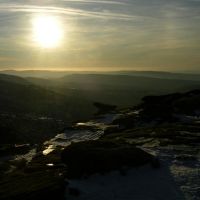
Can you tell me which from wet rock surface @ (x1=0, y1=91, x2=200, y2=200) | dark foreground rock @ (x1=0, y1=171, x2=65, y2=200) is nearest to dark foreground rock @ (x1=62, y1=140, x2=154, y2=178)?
wet rock surface @ (x1=0, y1=91, x2=200, y2=200)

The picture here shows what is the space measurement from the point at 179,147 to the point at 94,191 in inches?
422

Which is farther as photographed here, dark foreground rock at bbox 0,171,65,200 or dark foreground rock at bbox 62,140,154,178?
dark foreground rock at bbox 62,140,154,178

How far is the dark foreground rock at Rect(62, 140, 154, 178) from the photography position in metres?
23.7

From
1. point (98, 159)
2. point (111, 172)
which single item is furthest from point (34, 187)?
point (111, 172)

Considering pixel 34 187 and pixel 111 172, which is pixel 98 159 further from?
pixel 34 187

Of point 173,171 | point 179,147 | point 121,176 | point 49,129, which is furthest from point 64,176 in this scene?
point 49,129

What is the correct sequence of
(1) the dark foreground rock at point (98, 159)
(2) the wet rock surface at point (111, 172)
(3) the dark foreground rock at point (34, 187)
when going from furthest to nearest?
(1) the dark foreground rock at point (98, 159) → (2) the wet rock surface at point (111, 172) → (3) the dark foreground rock at point (34, 187)

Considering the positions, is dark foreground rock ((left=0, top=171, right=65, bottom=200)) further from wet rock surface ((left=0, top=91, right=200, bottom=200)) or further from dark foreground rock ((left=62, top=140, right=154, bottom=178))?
dark foreground rock ((left=62, top=140, right=154, bottom=178))

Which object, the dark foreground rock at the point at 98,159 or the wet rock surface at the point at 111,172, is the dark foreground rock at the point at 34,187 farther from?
the dark foreground rock at the point at 98,159

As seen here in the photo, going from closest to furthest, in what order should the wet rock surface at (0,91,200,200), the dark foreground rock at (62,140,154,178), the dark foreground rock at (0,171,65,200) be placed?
the dark foreground rock at (0,171,65,200) → the wet rock surface at (0,91,200,200) → the dark foreground rock at (62,140,154,178)

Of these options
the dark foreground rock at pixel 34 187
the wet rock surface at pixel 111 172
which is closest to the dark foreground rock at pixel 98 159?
the wet rock surface at pixel 111 172

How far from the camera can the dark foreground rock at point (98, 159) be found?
Result: 23680 mm

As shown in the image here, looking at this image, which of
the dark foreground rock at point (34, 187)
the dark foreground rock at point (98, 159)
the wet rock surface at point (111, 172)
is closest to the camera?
the dark foreground rock at point (34, 187)

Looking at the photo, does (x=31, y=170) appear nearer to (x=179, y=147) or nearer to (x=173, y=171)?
(x=173, y=171)
